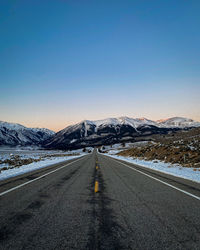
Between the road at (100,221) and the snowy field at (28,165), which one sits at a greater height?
the road at (100,221)

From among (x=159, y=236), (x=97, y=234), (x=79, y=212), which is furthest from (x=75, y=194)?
(x=159, y=236)

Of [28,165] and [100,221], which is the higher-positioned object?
[100,221]

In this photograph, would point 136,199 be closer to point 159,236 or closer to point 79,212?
point 79,212

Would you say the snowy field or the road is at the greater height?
the road

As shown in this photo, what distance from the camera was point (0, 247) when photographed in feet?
8.85

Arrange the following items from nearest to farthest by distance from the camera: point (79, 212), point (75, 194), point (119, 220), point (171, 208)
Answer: point (119, 220) → point (79, 212) → point (171, 208) → point (75, 194)

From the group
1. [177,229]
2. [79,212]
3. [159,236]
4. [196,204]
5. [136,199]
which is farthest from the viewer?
[136,199]

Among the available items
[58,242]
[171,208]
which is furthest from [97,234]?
[171,208]

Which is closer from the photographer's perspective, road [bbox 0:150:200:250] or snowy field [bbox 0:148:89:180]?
road [bbox 0:150:200:250]

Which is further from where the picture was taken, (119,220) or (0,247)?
(119,220)

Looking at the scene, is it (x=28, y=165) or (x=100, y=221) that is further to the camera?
(x=28, y=165)

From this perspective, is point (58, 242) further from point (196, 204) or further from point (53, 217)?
point (196, 204)

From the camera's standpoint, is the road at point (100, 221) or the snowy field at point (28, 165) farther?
the snowy field at point (28, 165)

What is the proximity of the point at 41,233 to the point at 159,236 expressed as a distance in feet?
7.36
